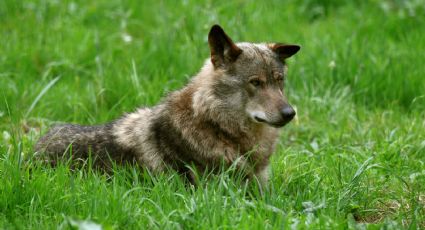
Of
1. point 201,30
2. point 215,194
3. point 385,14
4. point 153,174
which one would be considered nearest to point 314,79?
point 201,30

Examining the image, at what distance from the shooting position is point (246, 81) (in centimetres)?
544

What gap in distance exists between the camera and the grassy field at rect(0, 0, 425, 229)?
4.56 metres

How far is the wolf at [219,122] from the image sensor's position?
539 cm

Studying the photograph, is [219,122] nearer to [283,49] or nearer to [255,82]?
[255,82]

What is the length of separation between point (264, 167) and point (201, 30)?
128 inches

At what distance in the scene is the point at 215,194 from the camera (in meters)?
4.60

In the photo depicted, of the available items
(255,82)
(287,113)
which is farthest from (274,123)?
(255,82)

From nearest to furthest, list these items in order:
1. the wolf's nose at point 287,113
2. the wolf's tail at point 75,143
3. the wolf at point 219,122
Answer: the wolf's nose at point 287,113, the wolf at point 219,122, the wolf's tail at point 75,143

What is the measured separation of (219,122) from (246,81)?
0.36m

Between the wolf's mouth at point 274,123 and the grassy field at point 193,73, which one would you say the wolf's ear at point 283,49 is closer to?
the wolf's mouth at point 274,123

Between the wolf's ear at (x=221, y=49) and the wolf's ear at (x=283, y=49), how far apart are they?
36 centimetres

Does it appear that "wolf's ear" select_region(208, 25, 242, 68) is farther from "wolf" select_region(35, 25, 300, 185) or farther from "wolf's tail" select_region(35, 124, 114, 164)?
"wolf's tail" select_region(35, 124, 114, 164)

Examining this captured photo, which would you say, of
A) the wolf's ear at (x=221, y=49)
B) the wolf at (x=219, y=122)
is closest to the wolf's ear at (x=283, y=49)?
the wolf at (x=219, y=122)

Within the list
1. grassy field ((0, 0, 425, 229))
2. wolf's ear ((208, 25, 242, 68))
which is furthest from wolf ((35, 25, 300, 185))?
grassy field ((0, 0, 425, 229))
